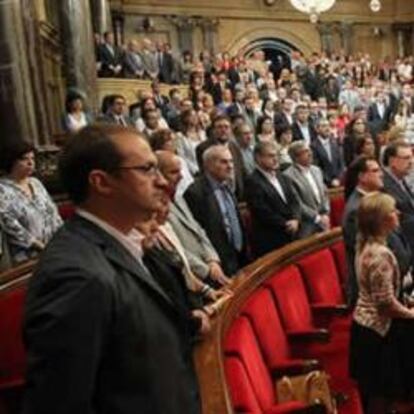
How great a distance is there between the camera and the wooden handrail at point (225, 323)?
67.3 inches

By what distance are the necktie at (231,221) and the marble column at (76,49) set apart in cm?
527

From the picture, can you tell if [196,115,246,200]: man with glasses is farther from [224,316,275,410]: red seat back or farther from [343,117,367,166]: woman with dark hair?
[224,316,275,410]: red seat back

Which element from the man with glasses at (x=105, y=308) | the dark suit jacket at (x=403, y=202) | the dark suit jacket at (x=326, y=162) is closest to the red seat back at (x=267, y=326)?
the dark suit jacket at (x=403, y=202)

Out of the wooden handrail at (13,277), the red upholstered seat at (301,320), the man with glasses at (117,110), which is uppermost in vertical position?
the man with glasses at (117,110)

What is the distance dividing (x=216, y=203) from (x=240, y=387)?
1.79 metres

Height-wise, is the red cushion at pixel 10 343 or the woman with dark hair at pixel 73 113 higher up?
the woman with dark hair at pixel 73 113

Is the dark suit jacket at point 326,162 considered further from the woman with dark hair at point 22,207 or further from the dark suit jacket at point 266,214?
the woman with dark hair at point 22,207

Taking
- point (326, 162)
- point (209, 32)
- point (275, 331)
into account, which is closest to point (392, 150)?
point (275, 331)

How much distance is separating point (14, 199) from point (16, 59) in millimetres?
1729

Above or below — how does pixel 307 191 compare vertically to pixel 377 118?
below

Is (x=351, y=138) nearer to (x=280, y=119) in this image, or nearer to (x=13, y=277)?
(x=280, y=119)

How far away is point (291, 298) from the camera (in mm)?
3338

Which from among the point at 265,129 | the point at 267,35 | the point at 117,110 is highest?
the point at 267,35

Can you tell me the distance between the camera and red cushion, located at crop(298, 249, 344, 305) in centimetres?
369
